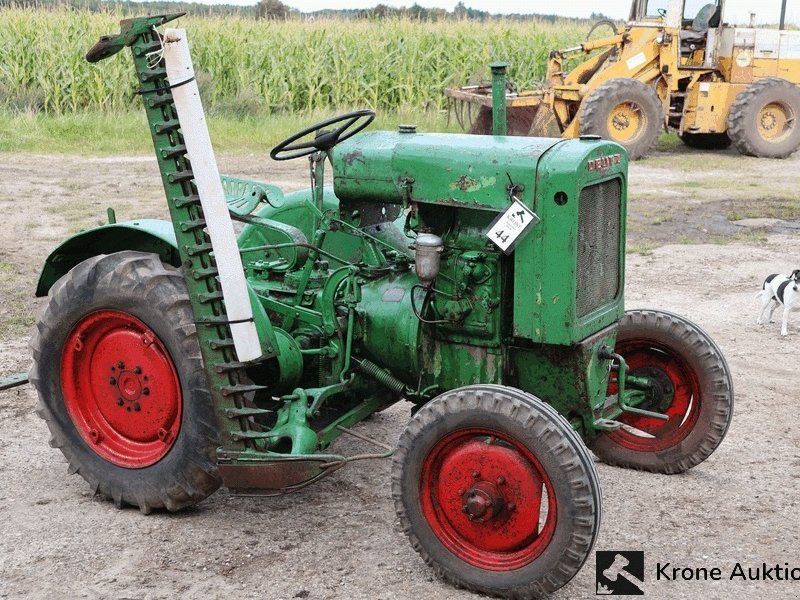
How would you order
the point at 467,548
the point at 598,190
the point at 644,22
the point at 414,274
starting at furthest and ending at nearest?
1. the point at 644,22
2. the point at 414,274
3. the point at 598,190
4. the point at 467,548

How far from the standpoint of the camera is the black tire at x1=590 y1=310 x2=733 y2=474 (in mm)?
4395

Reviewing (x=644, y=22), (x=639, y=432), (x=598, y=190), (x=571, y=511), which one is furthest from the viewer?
(x=644, y=22)

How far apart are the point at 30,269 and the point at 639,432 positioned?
5.29 m

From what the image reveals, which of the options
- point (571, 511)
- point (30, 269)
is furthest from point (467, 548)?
point (30, 269)

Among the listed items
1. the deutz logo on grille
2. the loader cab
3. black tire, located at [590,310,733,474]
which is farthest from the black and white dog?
the loader cab

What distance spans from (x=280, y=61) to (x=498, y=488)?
15.8 meters

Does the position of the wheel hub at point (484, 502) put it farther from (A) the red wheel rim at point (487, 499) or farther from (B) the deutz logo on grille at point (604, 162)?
(B) the deutz logo on grille at point (604, 162)

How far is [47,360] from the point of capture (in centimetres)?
411

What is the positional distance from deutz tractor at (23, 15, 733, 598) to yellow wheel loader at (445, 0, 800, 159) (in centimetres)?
992

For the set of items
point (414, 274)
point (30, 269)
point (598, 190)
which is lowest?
point (30, 269)

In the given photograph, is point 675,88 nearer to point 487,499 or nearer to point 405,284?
point 405,284

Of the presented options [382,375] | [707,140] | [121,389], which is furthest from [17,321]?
[707,140]

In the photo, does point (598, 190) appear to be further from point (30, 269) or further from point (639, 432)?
point (30, 269)

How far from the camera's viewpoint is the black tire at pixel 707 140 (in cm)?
1590
